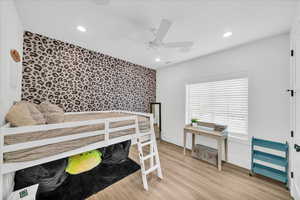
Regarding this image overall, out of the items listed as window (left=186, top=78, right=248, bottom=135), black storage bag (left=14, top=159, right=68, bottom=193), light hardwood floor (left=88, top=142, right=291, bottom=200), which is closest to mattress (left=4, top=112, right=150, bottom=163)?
black storage bag (left=14, top=159, right=68, bottom=193)

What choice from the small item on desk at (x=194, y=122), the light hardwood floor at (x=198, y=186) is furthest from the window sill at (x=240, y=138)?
the small item on desk at (x=194, y=122)

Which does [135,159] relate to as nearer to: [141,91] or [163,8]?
[141,91]

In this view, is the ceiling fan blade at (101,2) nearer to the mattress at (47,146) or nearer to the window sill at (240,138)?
the mattress at (47,146)

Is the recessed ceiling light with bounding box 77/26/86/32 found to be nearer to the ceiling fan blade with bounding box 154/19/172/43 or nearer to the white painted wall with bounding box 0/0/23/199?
the white painted wall with bounding box 0/0/23/199

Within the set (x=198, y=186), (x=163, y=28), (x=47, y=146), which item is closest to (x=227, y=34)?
(x=163, y=28)

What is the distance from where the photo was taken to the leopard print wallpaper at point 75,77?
84.8 inches

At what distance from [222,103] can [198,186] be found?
1.97 meters

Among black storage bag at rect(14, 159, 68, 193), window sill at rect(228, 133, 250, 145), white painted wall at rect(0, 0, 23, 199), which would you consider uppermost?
white painted wall at rect(0, 0, 23, 199)

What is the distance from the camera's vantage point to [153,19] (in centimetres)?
177

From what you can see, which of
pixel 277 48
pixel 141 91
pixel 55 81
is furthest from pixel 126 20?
pixel 277 48

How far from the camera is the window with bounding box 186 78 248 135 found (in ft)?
8.33

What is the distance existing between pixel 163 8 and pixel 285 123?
9.44ft

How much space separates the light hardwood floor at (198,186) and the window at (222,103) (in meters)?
0.95

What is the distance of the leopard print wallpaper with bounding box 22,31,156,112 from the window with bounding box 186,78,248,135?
190 centimetres
